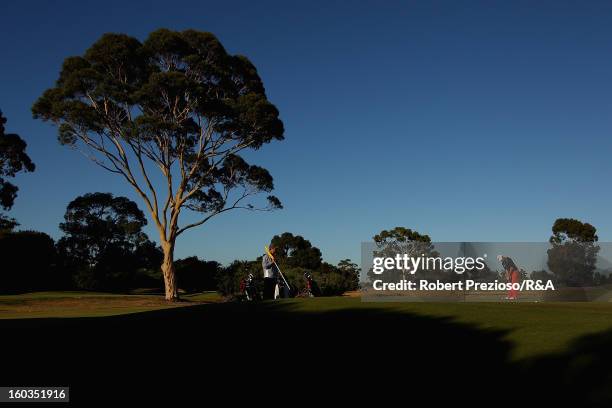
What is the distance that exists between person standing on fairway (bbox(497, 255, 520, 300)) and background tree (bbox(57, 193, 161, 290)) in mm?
58786

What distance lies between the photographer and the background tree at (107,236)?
77062mm

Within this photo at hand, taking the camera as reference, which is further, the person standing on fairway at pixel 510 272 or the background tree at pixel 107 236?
the background tree at pixel 107 236

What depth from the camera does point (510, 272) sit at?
23109mm

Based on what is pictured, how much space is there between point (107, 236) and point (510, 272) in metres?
66.2

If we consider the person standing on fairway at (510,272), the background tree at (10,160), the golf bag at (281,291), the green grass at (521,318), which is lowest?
the green grass at (521,318)

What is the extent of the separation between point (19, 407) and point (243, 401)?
3.60 meters

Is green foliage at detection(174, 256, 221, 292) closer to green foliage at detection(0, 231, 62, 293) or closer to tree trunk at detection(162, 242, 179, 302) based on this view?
green foliage at detection(0, 231, 62, 293)

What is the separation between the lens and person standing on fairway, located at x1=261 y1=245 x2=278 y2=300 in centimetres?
Answer: 2422

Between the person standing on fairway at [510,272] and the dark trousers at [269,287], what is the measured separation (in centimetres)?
924

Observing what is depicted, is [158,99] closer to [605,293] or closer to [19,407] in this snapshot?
[605,293]

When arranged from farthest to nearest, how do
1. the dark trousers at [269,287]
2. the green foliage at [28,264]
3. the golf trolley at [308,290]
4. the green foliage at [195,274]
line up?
the green foliage at [195,274], the green foliage at [28,264], the golf trolley at [308,290], the dark trousers at [269,287]

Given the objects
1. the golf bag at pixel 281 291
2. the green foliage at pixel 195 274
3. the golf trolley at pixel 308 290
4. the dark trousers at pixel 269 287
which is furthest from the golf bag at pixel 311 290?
the green foliage at pixel 195 274

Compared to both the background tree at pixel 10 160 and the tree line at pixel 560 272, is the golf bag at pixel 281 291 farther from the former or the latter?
the background tree at pixel 10 160

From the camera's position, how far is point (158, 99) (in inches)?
1599
